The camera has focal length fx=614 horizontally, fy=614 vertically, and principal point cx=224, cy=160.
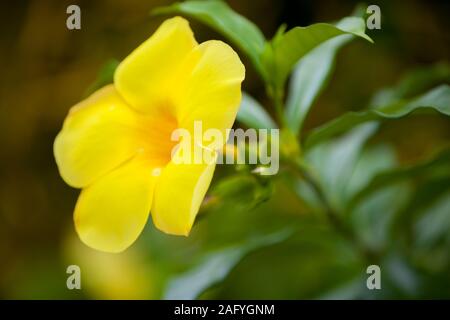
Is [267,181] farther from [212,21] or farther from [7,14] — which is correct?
[7,14]

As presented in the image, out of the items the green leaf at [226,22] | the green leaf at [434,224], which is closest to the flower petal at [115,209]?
the green leaf at [226,22]

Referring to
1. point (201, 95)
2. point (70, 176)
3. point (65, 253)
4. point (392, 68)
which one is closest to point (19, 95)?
point (65, 253)

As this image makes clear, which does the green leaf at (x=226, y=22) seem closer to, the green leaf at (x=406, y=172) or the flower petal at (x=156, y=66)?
the flower petal at (x=156, y=66)

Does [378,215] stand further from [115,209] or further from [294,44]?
[115,209]

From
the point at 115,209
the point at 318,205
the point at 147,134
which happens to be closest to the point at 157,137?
the point at 147,134

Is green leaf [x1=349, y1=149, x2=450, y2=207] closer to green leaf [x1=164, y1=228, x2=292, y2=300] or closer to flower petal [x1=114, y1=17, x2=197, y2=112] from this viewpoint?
green leaf [x1=164, y1=228, x2=292, y2=300]

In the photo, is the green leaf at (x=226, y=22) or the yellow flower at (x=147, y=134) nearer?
the yellow flower at (x=147, y=134)
